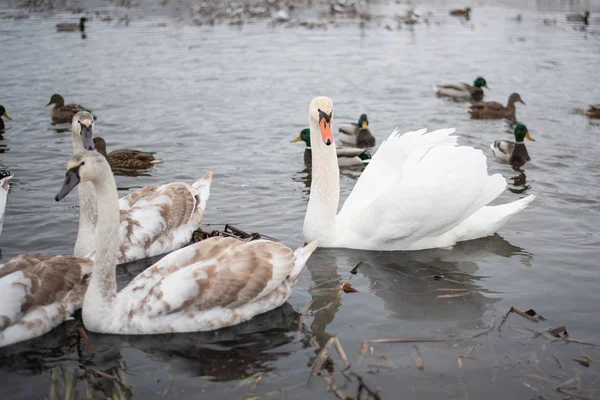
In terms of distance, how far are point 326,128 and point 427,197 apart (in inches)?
53.0

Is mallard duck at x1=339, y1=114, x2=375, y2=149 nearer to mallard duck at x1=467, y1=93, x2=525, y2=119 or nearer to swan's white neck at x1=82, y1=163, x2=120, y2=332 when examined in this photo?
mallard duck at x1=467, y1=93, x2=525, y2=119

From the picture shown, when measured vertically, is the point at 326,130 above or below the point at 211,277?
above

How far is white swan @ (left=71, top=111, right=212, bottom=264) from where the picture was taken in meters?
7.98

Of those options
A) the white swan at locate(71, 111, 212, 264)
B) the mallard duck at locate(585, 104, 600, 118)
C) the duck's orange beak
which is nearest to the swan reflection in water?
the duck's orange beak

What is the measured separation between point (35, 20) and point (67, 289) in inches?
1067

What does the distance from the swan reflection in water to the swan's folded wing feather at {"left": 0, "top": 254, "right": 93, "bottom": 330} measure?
2208 mm

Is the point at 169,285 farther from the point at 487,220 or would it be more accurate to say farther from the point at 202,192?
the point at 487,220

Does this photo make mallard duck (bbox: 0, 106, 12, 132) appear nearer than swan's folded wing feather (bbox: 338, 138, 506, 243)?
No

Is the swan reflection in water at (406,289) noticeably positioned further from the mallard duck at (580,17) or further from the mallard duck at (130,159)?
the mallard duck at (580,17)

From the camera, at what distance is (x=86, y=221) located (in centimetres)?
797

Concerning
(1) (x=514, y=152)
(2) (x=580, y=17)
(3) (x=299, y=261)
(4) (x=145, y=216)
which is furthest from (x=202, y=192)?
(2) (x=580, y=17)

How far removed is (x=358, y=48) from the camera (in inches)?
985

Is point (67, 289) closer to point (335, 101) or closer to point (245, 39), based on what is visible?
point (335, 101)

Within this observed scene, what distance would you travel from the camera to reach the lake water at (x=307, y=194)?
19.5 feet
